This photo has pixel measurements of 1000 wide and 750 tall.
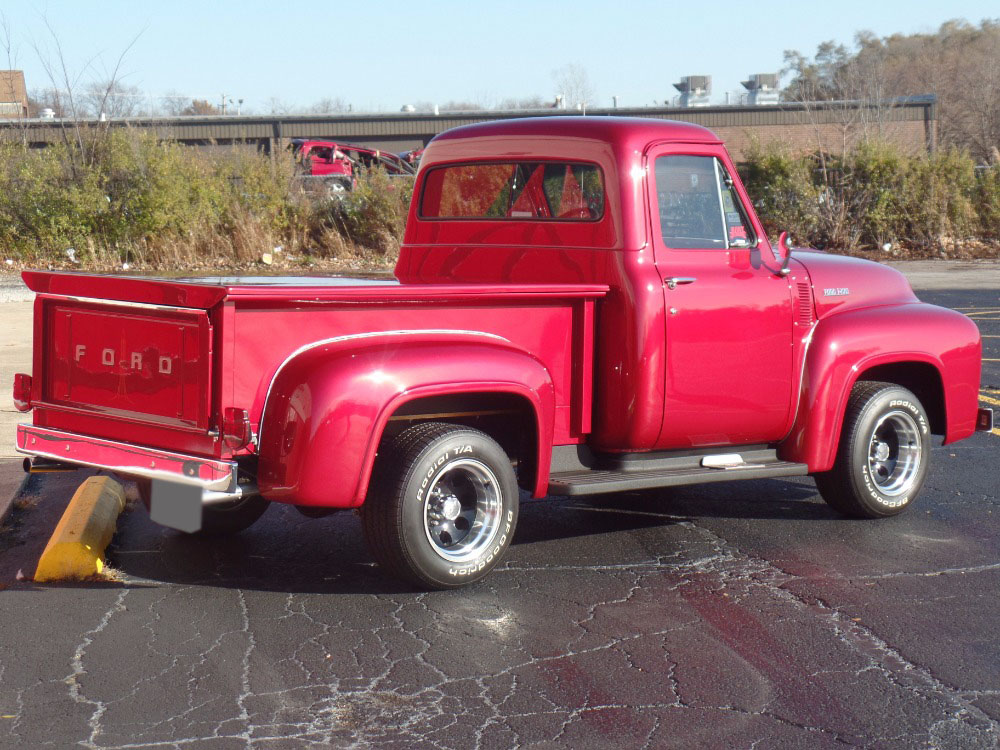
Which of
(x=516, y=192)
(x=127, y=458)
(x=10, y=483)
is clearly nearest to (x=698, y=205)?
(x=516, y=192)

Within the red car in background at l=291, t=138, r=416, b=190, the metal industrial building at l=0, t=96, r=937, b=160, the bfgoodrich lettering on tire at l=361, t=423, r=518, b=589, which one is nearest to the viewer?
the bfgoodrich lettering on tire at l=361, t=423, r=518, b=589

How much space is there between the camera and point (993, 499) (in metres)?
7.11

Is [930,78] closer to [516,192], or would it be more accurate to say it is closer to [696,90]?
[696,90]

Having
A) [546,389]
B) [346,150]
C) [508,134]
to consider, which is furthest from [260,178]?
[546,389]

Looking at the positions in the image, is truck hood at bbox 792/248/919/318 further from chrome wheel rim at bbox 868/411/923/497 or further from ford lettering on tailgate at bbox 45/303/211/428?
ford lettering on tailgate at bbox 45/303/211/428

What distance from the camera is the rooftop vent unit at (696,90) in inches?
2152

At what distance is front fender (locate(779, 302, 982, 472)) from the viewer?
627 cm

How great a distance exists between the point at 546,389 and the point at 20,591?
2.48 metres

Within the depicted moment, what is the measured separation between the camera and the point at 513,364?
5.21 metres

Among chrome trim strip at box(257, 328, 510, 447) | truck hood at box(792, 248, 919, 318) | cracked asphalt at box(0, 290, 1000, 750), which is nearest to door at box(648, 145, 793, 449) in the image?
truck hood at box(792, 248, 919, 318)

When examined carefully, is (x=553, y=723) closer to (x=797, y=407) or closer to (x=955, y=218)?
(x=797, y=407)

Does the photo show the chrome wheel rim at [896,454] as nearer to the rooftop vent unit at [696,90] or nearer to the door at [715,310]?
the door at [715,310]

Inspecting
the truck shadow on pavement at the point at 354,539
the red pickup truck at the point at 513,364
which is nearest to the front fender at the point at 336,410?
the red pickup truck at the point at 513,364

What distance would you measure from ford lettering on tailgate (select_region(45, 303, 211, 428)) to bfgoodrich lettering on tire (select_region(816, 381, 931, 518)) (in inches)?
140
